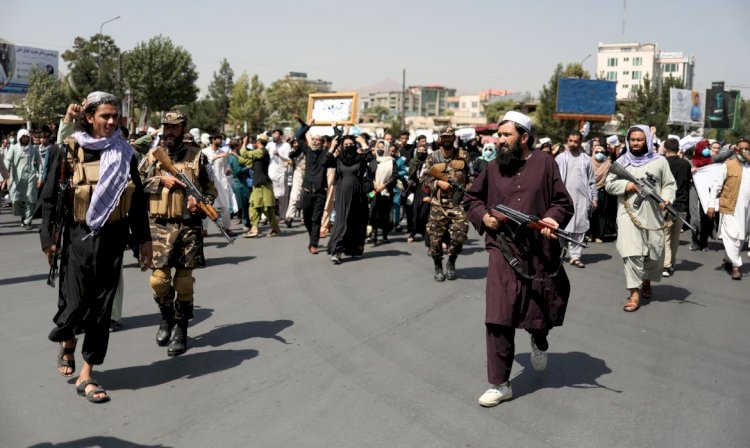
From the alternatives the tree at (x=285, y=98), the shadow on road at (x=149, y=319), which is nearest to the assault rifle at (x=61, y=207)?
the shadow on road at (x=149, y=319)

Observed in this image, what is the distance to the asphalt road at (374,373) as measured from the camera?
4.53m

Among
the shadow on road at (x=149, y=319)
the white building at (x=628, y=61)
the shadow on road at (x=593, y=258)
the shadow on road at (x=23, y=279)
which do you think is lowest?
the shadow on road at (x=23, y=279)

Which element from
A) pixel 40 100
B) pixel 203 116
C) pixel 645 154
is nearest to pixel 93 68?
pixel 40 100

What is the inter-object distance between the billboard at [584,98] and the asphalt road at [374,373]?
34.6m

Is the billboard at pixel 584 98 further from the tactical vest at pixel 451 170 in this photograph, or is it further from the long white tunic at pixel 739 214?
the tactical vest at pixel 451 170

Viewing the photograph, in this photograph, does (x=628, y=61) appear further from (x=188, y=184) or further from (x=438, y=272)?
(x=188, y=184)

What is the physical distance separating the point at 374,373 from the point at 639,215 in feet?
14.1

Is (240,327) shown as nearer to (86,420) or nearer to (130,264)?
(86,420)

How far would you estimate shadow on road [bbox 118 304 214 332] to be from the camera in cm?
719

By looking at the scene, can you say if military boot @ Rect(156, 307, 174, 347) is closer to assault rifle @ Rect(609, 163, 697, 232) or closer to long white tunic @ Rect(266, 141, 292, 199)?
assault rifle @ Rect(609, 163, 697, 232)

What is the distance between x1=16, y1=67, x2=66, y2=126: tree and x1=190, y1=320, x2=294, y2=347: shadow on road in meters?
40.0

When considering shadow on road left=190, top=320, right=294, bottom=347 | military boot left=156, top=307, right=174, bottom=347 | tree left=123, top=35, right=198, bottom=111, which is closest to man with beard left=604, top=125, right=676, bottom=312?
shadow on road left=190, top=320, right=294, bottom=347

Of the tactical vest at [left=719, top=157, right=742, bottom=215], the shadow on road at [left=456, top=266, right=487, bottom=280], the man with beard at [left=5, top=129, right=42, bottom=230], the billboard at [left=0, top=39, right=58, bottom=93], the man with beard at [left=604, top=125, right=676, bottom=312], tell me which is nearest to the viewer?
the man with beard at [left=604, top=125, right=676, bottom=312]

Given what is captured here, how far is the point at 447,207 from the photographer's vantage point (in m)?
9.70
